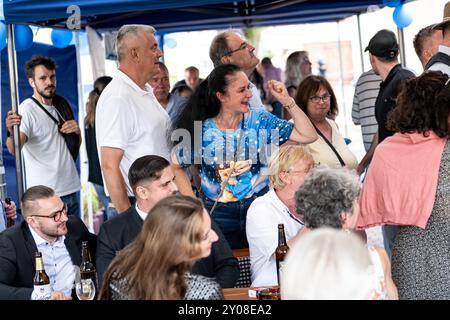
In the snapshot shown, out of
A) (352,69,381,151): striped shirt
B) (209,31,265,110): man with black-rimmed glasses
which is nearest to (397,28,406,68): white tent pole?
(352,69,381,151): striped shirt

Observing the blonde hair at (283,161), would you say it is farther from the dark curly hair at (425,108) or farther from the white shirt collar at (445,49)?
the white shirt collar at (445,49)

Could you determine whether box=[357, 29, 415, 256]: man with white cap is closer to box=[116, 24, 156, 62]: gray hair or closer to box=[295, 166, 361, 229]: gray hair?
box=[116, 24, 156, 62]: gray hair

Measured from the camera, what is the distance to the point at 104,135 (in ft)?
13.3

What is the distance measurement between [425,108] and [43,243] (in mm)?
1700

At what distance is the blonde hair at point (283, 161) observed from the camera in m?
3.67

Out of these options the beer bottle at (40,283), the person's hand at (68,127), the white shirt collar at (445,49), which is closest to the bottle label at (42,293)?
the beer bottle at (40,283)

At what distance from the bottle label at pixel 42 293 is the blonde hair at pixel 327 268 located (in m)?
1.40

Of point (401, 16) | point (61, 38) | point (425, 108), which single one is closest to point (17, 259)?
point (425, 108)

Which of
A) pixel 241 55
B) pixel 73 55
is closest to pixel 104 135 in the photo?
pixel 241 55

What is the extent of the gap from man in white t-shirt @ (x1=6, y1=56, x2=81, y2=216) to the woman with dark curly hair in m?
3.07

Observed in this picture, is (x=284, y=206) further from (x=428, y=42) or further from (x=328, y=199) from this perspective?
(x=428, y=42)

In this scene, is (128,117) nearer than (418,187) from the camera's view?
No

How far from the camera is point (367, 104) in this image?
5723 millimetres
